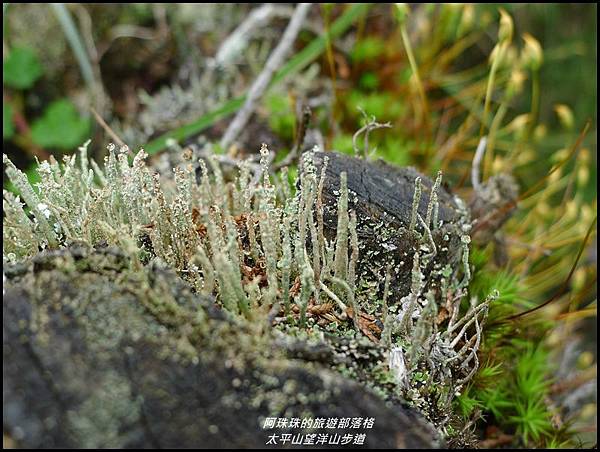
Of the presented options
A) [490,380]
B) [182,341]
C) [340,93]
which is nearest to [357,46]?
[340,93]

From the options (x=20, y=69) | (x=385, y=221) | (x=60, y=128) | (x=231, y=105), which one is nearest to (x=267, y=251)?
(x=385, y=221)

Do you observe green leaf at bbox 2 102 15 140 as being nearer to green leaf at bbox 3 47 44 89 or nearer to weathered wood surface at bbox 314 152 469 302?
green leaf at bbox 3 47 44 89

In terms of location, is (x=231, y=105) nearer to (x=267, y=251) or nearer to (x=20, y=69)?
(x=267, y=251)

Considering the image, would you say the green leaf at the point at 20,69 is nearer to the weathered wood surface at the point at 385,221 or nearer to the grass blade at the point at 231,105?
the grass blade at the point at 231,105

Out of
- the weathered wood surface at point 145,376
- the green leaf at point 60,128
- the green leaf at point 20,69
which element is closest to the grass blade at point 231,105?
the green leaf at point 60,128

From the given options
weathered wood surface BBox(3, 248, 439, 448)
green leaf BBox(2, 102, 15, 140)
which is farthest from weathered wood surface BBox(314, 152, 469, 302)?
green leaf BBox(2, 102, 15, 140)

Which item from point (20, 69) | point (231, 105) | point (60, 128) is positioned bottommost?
point (60, 128)

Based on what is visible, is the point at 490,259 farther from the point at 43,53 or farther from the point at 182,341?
the point at 43,53
